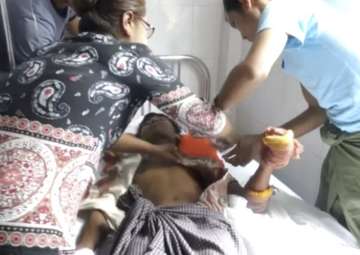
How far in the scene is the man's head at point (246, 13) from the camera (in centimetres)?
134

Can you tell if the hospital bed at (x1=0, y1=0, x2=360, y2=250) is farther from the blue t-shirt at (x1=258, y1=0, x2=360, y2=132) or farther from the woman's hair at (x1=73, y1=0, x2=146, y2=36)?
the woman's hair at (x1=73, y1=0, x2=146, y2=36)

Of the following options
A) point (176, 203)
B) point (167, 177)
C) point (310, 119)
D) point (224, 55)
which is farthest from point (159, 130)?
point (224, 55)

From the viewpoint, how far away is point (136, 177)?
65.5 inches

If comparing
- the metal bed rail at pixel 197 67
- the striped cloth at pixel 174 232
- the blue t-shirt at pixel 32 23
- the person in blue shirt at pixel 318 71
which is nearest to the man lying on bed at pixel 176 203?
the striped cloth at pixel 174 232

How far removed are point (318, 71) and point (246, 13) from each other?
0.29 metres

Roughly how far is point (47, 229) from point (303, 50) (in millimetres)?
913

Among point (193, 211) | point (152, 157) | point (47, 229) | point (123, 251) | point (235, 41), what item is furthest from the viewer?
point (235, 41)

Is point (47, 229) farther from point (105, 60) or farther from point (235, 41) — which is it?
point (235, 41)

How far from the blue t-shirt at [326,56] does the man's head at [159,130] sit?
54cm

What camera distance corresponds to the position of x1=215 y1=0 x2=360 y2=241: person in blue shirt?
1.24m

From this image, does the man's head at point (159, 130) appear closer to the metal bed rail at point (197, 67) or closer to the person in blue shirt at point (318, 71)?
the person in blue shirt at point (318, 71)

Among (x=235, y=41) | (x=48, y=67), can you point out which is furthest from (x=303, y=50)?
(x=235, y=41)

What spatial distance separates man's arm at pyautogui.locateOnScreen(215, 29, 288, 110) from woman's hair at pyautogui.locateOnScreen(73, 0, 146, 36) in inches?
12.6

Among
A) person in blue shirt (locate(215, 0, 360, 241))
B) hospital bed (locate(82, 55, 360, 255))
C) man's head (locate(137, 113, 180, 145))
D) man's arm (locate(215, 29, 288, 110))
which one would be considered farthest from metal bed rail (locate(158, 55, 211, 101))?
man's arm (locate(215, 29, 288, 110))
